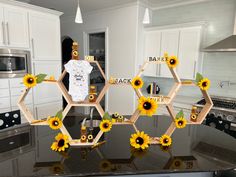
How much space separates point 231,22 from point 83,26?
130 inches

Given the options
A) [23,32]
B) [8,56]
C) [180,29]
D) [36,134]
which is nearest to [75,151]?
[36,134]

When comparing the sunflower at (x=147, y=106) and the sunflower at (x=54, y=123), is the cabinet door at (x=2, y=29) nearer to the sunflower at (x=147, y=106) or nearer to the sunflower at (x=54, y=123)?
the sunflower at (x=54, y=123)

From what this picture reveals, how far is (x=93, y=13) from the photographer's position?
4277 mm

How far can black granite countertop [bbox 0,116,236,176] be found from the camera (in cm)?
96

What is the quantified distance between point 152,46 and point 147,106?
2.87m

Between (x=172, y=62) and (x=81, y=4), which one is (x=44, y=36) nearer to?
(x=81, y=4)

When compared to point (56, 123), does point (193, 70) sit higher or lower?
higher

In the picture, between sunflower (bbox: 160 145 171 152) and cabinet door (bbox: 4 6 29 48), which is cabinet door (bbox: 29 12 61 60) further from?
sunflower (bbox: 160 145 171 152)

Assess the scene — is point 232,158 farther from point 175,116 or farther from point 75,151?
point 75,151

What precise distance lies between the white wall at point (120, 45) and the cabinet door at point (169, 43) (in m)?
0.59

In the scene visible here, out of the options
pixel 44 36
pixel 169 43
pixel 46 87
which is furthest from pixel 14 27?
A: pixel 169 43

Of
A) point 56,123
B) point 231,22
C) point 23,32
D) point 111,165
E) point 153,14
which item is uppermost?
point 153,14

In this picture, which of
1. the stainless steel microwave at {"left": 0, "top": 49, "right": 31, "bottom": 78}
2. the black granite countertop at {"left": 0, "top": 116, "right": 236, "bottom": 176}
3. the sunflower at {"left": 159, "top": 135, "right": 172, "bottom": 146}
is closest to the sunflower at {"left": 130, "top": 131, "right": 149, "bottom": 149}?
the black granite countertop at {"left": 0, "top": 116, "right": 236, "bottom": 176}

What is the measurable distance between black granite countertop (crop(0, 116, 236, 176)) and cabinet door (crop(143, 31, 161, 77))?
2413 mm
